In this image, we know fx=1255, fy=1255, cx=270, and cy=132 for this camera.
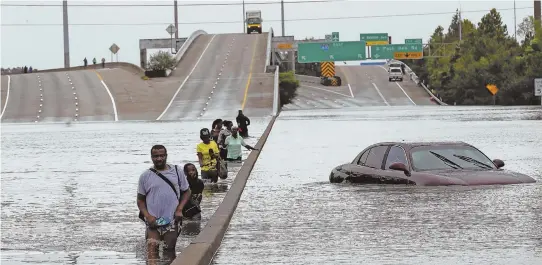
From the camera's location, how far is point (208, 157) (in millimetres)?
23656

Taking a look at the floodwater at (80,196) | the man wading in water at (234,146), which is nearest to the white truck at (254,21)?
the floodwater at (80,196)

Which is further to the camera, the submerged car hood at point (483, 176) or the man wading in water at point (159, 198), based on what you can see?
the submerged car hood at point (483, 176)

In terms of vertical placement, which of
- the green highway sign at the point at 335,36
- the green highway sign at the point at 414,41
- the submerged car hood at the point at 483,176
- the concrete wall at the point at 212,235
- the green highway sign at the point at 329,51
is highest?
the green highway sign at the point at 335,36

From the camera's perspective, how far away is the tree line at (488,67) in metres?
117

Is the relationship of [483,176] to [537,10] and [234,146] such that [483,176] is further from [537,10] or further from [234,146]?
[537,10]

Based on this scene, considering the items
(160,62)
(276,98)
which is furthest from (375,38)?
(276,98)

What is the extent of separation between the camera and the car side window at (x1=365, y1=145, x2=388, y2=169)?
23.0 m

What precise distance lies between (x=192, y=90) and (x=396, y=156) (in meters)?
70.5

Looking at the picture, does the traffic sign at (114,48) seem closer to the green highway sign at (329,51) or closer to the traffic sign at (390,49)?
the green highway sign at (329,51)

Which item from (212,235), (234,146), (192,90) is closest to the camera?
(212,235)

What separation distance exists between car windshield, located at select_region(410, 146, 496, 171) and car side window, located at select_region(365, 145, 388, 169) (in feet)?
2.42

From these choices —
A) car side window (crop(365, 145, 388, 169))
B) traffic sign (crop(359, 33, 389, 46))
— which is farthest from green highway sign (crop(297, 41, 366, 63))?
car side window (crop(365, 145, 388, 169))

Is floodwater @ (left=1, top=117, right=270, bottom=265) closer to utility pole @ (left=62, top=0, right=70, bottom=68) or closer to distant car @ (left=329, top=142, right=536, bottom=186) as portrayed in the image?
distant car @ (left=329, top=142, right=536, bottom=186)

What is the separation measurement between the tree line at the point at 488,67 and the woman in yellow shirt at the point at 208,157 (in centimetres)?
9130
